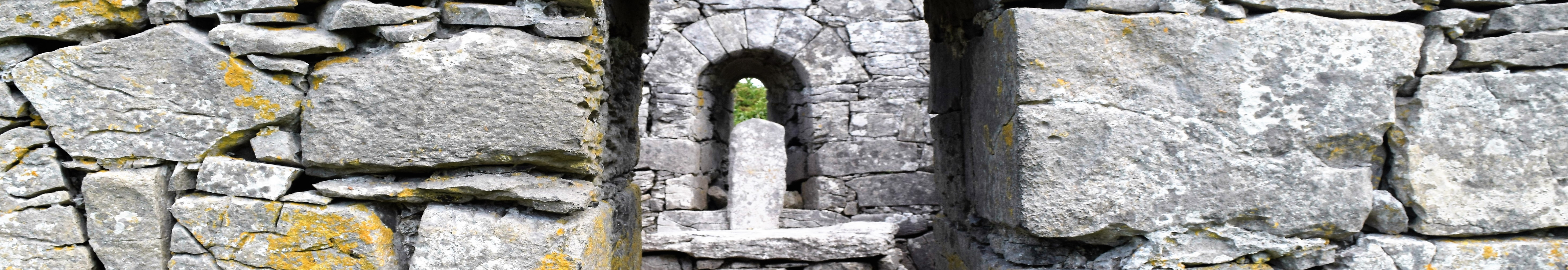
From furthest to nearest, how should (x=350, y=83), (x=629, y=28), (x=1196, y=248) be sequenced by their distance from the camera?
(x=629, y=28), (x=1196, y=248), (x=350, y=83)

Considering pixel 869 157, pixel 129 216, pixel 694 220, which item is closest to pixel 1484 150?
pixel 129 216

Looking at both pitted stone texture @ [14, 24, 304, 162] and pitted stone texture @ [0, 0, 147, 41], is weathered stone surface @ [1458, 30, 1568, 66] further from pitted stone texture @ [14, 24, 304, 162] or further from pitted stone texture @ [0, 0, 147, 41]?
pitted stone texture @ [0, 0, 147, 41]

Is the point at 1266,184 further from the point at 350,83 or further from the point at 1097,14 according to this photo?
the point at 350,83

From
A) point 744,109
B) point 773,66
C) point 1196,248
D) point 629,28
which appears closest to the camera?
point 1196,248

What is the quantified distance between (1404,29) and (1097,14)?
780 millimetres

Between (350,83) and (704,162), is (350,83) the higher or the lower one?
the higher one

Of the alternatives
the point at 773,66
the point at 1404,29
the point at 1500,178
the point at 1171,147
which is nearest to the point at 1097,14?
the point at 1171,147

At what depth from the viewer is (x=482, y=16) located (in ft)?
6.63

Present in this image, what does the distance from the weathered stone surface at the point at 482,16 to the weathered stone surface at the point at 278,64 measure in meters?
0.36

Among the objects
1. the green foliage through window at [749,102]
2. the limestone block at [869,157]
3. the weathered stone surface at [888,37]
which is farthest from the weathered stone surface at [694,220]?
the green foliage through window at [749,102]

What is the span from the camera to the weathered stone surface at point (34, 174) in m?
2.10

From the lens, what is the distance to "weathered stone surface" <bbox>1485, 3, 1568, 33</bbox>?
2.10 m

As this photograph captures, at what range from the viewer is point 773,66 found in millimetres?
7762

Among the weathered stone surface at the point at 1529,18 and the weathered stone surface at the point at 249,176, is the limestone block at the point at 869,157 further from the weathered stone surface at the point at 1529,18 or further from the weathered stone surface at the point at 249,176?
the weathered stone surface at the point at 249,176
